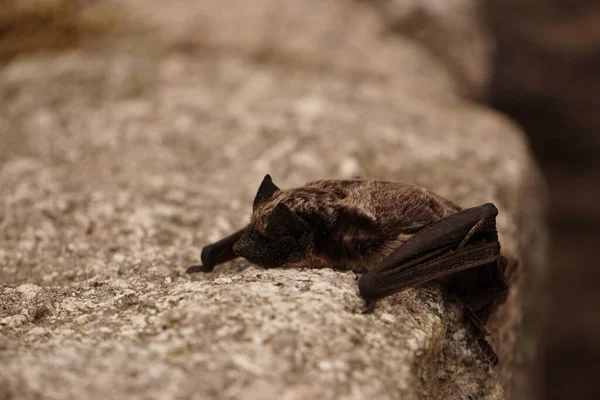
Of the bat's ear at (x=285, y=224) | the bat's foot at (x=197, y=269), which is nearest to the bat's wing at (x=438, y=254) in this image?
the bat's ear at (x=285, y=224)

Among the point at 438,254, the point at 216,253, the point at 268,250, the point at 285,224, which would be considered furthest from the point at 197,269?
the point at 438,254

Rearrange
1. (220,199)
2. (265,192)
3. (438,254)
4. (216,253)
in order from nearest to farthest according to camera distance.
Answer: (438,254), (265,192), (216,253), (220,199)

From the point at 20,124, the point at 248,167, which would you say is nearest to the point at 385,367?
the point at 248,167

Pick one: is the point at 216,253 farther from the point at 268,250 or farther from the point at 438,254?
the point at 438,254

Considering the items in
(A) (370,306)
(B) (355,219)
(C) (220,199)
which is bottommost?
(A) (370,306)

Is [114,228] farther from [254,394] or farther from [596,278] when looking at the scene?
[596,278]

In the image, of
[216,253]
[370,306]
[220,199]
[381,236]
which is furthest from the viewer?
[220,199]

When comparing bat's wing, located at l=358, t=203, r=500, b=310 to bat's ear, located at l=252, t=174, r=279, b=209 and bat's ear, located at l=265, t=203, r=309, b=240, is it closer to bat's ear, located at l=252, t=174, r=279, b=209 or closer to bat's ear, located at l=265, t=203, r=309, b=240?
bat's ear, located at l=265, t=203, r=309, b=240

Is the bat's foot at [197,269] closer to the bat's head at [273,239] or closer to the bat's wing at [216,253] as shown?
the bat's wing at [216,253]
